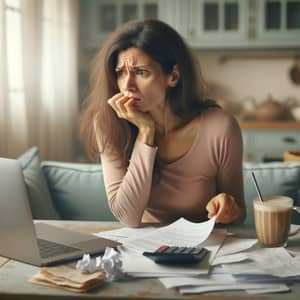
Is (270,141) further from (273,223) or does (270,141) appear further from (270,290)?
(270,290)

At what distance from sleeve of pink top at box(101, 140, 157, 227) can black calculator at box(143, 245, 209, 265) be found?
0.37 m

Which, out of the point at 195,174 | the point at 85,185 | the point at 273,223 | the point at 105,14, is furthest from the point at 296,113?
the point at 273,223

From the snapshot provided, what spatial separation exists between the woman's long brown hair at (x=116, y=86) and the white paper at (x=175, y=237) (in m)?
0.35

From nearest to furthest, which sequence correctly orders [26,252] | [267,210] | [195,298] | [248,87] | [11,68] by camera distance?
1. [195,298]
2. [26,252]
3. [267,210]
4. [11,68]
5. [248,87]

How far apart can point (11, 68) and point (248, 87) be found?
6.87 ft

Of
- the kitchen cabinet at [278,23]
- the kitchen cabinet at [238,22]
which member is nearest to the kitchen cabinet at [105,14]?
the kitchen cabinet at [238,22]

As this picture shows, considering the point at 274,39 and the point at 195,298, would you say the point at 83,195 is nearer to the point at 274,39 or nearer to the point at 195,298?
the point at 195,298

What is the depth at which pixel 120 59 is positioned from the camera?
181 cm

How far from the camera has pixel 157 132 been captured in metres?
1.90

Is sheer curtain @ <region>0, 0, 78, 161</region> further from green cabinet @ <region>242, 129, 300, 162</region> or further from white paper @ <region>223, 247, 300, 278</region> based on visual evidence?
white paper @ <region>223, 247, 300, 278</region>

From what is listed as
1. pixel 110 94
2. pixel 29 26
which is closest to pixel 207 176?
pixel 110 94

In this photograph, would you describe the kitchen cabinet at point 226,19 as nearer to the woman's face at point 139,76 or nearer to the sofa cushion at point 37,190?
the sofa cushion at point 37,190

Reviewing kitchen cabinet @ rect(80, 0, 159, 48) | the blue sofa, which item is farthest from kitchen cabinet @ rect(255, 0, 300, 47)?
the blue sofa

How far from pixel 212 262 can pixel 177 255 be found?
0.08 meters
